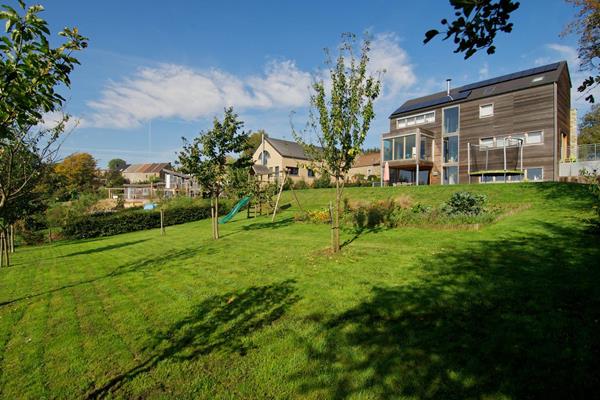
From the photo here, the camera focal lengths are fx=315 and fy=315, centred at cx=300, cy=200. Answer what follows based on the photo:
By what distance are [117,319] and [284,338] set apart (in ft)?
10.4

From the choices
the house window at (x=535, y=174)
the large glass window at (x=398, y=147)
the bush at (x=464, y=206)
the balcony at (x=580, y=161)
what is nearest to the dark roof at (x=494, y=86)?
the large glass window at (x=398, y=147)

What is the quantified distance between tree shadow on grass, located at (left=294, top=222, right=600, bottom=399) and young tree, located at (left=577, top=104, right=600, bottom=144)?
5363 centimetres

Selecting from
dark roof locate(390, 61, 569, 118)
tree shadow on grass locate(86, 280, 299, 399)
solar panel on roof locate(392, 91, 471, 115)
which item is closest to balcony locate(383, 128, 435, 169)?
solar panel on roof locate(392, 91, 471, 115)

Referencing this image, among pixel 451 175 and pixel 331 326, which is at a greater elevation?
pixel 451 175

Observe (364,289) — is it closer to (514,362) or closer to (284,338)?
(284,338)

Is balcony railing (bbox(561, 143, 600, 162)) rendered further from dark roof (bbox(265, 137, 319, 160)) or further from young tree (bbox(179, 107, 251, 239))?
dark roof (bbox(265, 137, 319, 160))

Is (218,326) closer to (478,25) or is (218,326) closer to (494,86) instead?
(478,25)

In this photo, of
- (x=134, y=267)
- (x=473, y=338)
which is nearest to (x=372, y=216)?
(x=134, y=267)

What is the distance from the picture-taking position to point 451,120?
29.6 meters

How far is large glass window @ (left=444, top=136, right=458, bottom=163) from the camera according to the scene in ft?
→ 95.2

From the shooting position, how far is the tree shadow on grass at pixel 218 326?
413cm

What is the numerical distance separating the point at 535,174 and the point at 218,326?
27793 millimetres

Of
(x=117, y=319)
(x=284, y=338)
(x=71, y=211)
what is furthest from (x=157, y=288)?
(x=71, y=211)

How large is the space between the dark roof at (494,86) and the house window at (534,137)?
3.68m
